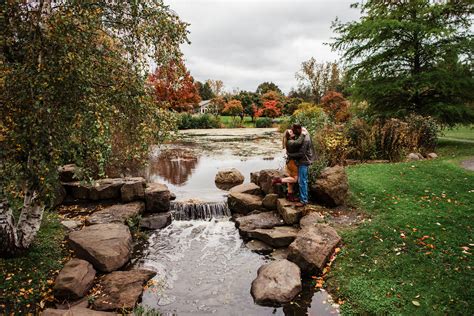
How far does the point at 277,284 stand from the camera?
566 centimetres

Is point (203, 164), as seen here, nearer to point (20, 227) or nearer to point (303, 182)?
point (303, 182)

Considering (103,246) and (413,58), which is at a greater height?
(413,58)

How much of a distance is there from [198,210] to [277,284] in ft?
15.6

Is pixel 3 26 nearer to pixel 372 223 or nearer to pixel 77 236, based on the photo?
pixel 77 236

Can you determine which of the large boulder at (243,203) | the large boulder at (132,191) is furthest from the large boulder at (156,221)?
the large boulder at (243,203)

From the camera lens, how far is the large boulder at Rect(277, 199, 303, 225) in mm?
8109

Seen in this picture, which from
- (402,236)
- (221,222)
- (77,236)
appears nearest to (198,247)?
(221,222)

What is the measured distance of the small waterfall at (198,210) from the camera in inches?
388

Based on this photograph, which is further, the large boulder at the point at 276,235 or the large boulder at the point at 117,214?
the large boulder at the point at 117,214

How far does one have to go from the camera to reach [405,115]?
49.8 ft

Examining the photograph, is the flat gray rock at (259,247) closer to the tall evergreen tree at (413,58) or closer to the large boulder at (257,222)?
the large boulder at (257,222)

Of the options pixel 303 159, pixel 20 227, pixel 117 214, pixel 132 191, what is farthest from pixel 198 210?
pixel 20 227

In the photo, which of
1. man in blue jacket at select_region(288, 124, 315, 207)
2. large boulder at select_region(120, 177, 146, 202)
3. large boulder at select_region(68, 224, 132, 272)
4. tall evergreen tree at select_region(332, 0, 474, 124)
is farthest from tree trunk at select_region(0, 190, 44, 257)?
tall evergreen tree at select_region(332, 0, 474, 124)

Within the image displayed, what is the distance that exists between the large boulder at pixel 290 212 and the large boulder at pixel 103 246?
151 inches
